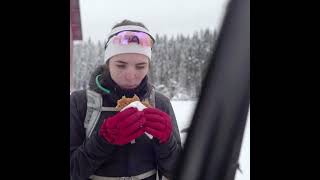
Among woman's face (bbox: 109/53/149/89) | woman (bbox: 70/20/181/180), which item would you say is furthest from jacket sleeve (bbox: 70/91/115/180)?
woman's face (bbox: 109/53/149/89)

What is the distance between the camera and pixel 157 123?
0.94 m

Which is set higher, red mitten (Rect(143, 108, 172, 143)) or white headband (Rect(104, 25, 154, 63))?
white headband (Rect(104, 25, 154, 63))

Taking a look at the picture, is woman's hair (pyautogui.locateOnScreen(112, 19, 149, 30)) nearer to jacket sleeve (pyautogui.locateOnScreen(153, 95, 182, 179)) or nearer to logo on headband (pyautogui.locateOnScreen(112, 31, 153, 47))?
logo on headband (pyautogui.locateOnScreen(112, 31, 153, 47))

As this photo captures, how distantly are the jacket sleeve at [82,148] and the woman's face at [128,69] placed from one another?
0.10 m

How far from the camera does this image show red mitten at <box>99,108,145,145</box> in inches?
36.4

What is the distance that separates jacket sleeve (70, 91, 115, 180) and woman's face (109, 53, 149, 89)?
4.0 inches

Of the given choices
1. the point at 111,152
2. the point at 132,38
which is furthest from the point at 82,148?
the point at 132,38

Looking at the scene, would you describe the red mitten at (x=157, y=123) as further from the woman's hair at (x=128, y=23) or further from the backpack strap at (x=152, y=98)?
the woman's hair at (x=128, y=23)

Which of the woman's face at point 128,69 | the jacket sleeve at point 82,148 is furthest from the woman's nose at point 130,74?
the jacket sleeve at point 82,148

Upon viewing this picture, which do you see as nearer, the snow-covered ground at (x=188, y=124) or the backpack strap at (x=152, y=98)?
the snow-covered ground at (x=188, y=124)

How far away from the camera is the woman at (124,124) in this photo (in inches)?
37.0
